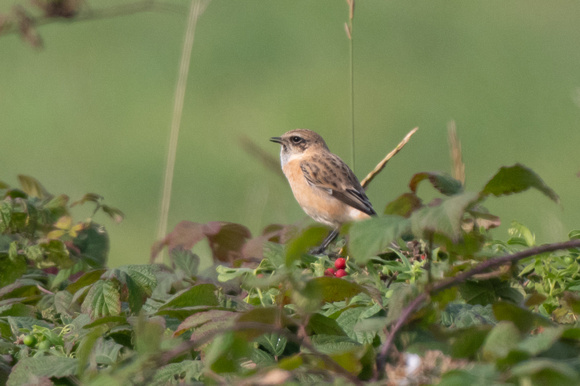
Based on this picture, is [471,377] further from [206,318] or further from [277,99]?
[277,99]

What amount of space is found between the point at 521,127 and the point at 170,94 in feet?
16.9

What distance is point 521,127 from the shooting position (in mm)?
11055

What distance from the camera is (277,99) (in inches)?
492

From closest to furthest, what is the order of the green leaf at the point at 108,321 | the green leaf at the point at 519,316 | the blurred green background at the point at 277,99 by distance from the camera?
1. the green leaf at the point at 519,316
2. the green leaf at the point at 108,321
3. the blurred green background at the point at 277,99

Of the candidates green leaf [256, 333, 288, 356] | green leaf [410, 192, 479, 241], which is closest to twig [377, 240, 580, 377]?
green leaf [410, 192, 479, 241]

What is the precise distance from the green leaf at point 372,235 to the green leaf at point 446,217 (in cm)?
3

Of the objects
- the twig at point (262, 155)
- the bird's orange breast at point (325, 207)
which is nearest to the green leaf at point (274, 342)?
the twig at point (262, 155)

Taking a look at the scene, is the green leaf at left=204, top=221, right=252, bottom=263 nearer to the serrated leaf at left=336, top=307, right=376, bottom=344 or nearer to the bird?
the serrated leaf at left=336, top=307, right=376, bottom=344

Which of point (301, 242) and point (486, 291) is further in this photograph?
point (486, 291)

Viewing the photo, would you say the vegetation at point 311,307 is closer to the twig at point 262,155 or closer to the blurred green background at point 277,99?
the twig at point 262,155

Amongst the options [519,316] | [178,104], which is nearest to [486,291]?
[519,316]

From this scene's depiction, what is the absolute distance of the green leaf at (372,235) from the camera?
1485 mm

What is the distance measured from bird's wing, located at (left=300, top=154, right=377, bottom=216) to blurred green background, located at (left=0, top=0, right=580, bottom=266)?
61.2 inches

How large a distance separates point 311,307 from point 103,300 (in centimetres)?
84
